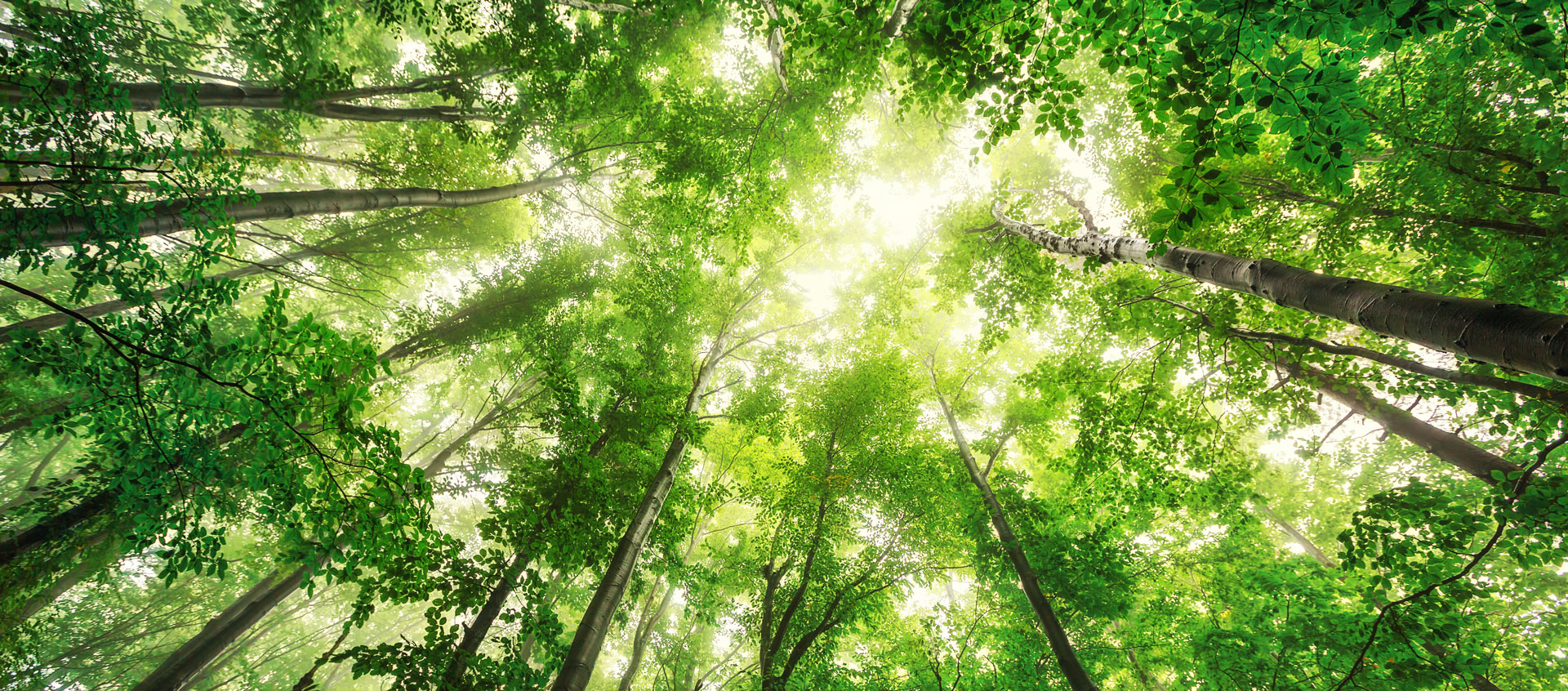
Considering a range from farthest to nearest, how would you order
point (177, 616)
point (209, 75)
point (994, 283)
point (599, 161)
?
point (177, 616), point (599, 161), point (209, 75), point (994, 283)

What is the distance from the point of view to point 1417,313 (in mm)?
2094

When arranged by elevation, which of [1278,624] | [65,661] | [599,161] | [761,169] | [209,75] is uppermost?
[599,161]

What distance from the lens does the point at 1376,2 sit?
1.55 meters

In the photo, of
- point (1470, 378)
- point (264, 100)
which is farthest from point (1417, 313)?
point (264, 100)

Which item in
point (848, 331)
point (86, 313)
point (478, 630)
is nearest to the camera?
point (478, 630)

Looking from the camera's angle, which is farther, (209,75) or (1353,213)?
(209,75)

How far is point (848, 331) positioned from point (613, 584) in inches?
268

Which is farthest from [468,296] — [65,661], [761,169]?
[65,661]

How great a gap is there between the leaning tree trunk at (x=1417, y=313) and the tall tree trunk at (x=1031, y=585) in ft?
16.3

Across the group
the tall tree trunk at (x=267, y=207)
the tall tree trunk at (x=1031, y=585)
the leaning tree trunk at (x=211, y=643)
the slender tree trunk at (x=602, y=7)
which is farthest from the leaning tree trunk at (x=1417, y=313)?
the leaning tree trunk at (x=211, y=643)

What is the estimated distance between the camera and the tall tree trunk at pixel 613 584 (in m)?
3.88

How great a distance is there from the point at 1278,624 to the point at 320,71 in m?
13.7

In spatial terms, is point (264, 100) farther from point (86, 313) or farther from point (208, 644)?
point (208, 644)

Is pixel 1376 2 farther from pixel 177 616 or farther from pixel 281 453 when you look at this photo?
pixel 177 616
